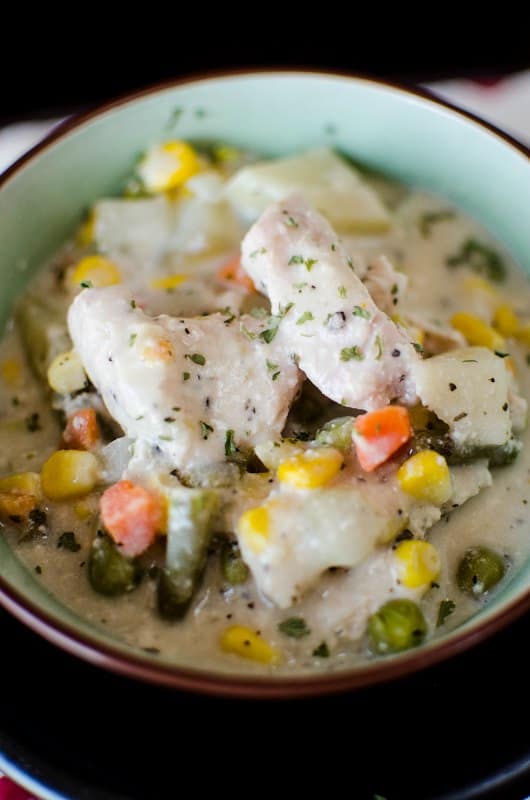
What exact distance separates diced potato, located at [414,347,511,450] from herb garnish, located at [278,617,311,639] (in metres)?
A: 0.69

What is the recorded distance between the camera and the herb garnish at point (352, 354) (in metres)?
2.99

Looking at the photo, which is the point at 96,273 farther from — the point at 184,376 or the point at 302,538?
the point at 302,538

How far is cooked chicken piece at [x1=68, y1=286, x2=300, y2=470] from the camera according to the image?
2902 millimetres

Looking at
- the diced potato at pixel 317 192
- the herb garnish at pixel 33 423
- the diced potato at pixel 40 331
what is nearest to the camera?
the herb garnish at pixel 33 423

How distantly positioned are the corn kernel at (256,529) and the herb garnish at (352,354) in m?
0.56

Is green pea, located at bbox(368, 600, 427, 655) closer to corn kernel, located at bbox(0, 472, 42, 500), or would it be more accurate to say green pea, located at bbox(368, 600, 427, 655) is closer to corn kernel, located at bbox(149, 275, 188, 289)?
corn kernel, located at bbox(0, 472, 42, 500)

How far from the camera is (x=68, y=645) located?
2.45 metres

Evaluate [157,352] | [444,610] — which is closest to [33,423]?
[157,352]

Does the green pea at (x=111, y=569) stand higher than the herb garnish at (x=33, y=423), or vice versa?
the herb garnish at (x=33, y=423)

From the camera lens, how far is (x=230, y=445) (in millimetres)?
2941

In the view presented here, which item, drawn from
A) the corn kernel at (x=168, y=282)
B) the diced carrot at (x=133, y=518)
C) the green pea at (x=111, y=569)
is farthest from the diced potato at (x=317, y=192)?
the green pea at (x=111, y=569)

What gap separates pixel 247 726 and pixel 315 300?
123 cm

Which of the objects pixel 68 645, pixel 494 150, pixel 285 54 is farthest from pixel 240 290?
pixel 285 54

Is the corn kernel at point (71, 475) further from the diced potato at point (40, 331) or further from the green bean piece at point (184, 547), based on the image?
the diced potato at point (40, 331)
